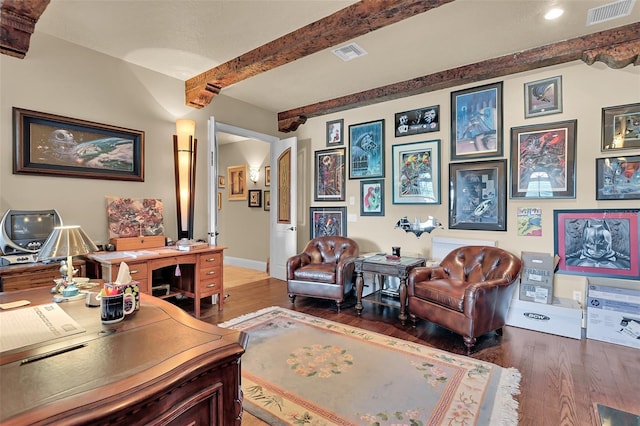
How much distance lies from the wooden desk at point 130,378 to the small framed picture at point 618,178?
3768 mm

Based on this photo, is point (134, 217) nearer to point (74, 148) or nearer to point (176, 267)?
point (176, 267)

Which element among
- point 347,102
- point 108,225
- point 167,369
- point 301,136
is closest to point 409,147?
point 347,102

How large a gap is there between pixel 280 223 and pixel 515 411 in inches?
159

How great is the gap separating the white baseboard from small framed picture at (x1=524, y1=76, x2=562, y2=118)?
4856 millimetres

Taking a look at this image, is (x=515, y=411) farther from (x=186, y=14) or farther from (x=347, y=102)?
(x=347, y=102)

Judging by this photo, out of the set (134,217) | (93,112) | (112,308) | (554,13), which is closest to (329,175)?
(134,217)

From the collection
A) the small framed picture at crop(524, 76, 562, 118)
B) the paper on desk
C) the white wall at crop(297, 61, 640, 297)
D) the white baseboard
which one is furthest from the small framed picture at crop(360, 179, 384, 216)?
the paper on desk

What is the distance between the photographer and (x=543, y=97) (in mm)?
3461

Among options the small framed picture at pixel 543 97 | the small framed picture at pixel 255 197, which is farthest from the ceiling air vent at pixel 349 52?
the small framed picture at pixel 255 197

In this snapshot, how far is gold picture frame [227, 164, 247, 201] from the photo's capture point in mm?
6586

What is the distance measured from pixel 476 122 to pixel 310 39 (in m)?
2.26

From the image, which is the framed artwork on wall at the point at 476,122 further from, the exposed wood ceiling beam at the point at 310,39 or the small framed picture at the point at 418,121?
the exposed wood ceiling beam at the point at 310,39

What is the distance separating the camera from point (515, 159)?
11.9 ft

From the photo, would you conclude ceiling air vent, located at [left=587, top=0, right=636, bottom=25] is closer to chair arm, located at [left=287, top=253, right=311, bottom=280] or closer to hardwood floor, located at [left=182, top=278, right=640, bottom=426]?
hardwood floor, located at [left=182, top=278, right=640, bottom=426]
